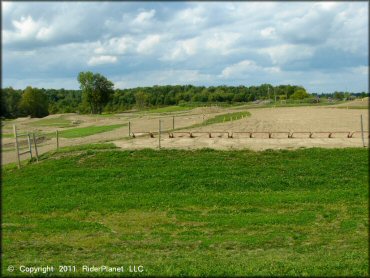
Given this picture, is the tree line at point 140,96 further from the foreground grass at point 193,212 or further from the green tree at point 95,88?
the foreground grass at point 193,212

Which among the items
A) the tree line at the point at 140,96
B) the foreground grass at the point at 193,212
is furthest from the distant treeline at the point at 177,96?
the foreground grass at the point at 193,212

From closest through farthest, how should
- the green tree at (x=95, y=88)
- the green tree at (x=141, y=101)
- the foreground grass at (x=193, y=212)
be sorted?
1. the foreground grass at (x=193, y=212)
2. the green tree at (x=95, y=88)
3. the green tree at (x=141, y=101)

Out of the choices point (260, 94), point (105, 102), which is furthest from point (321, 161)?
point (260, 94)

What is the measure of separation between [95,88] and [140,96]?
68.1 feet

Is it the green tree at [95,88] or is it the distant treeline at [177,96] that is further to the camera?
the distant treeline at [177,96]

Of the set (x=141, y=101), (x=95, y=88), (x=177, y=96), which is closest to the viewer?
(x=95, y=88)

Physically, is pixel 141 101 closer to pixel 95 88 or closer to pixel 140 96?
pixel 140 96

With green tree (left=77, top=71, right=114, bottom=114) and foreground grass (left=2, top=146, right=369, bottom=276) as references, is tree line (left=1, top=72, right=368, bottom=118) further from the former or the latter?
foreground grass (left=2, top=146, right=369, bottom=276)

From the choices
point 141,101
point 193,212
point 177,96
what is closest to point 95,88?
point 141,101

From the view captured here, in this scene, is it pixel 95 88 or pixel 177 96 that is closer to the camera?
pixel 95 88

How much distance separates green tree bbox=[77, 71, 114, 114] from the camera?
100 meters

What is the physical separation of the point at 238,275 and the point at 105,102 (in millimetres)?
101987

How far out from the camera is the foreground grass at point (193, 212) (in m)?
8.18

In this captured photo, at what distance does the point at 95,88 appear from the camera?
102 meters
